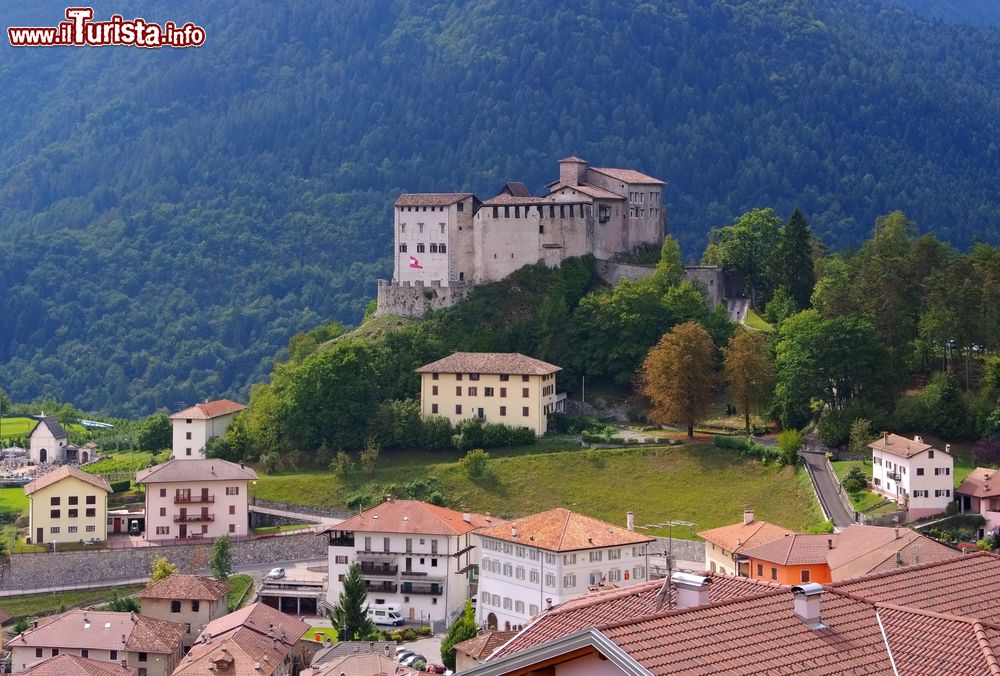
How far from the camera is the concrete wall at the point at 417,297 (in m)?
101

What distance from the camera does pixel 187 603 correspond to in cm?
7088

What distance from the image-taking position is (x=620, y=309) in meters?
95.2

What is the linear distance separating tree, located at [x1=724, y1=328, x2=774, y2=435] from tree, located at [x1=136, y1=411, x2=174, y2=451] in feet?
123

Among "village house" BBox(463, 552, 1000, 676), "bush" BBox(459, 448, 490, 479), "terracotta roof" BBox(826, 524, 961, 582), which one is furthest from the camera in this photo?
"bush" BBox(459, 448, 490, 479)

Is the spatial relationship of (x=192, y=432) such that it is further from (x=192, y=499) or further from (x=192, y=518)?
(x=192, y=518)

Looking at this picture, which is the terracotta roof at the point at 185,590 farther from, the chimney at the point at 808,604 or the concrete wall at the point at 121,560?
the chimney at the point at 808,604

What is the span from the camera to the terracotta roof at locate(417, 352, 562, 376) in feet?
294

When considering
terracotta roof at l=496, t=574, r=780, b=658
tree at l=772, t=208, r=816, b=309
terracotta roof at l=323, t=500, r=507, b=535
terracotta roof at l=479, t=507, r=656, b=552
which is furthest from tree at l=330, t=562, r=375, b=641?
terracotta roof at l=496, t=574, r=780, b=658

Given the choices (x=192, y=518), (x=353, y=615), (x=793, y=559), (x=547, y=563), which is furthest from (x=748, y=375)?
(x=192, y=518)

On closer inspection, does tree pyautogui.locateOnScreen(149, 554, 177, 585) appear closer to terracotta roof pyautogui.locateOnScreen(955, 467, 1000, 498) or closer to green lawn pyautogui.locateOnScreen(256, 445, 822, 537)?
green lawn pyautogui.locateOnScreen(256, 445, 822, 537)

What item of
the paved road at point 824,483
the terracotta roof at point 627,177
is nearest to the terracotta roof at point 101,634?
the paved road at point 824,483

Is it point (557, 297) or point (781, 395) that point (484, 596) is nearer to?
point (781, 395)

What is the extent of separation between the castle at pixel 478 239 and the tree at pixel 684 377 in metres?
16.5

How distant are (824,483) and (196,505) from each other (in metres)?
32.6
